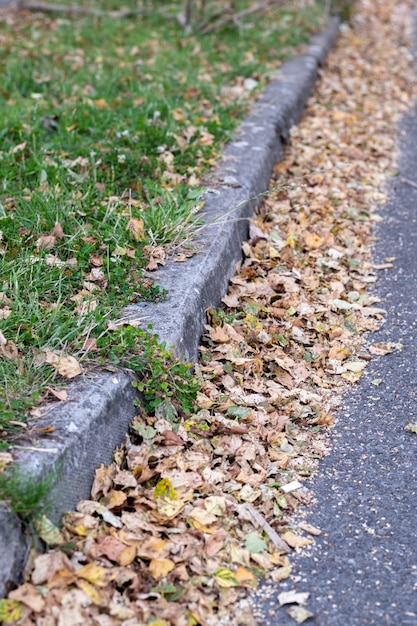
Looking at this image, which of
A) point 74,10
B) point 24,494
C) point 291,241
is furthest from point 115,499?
point 74,10

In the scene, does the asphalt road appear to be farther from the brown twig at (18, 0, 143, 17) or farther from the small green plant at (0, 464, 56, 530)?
the brown twig at (18, 0, 143, 17)

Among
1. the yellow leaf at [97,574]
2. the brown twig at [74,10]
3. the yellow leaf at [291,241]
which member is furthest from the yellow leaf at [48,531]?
the brown twig at [74,10]

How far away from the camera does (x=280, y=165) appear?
4781 mm

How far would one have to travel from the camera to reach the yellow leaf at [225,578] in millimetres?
2000

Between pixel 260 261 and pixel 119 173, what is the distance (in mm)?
893

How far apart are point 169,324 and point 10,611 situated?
117 cm

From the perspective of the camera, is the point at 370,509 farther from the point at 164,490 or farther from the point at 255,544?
the point at 164,490

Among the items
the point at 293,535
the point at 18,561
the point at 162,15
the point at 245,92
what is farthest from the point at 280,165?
the point at 162,15

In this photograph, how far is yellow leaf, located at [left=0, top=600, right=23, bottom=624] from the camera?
5.73 feet

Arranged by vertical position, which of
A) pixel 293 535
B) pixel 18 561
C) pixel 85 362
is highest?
pixel 85 362

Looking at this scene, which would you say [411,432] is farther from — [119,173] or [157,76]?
[157,76]

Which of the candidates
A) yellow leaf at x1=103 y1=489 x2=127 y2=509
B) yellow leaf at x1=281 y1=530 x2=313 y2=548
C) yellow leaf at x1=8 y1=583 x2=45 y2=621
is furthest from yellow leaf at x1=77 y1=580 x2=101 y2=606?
yellow leaf at x1=281 y1=530 x2=313 y2=548

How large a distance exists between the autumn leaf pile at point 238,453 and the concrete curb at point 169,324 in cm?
7

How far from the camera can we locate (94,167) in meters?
3.76
